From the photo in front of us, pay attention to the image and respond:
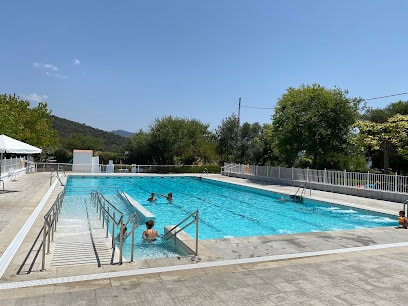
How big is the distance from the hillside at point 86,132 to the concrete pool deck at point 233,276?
67629 mm

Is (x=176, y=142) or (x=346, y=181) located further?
(x=176, y=142)

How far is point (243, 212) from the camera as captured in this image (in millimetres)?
14883

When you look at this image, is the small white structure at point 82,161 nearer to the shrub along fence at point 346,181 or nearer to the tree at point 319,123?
the shrub along fence at point 346,181

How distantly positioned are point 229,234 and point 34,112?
90.6 feet

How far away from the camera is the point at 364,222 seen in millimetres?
12078

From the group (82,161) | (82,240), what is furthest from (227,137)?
(82,240)

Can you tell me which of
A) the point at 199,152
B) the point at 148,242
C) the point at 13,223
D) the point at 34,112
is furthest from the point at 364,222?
the point at 34,112

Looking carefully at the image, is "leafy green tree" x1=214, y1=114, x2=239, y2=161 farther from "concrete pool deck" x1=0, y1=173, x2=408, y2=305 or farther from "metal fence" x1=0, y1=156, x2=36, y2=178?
"concrete pool deck" x1=0, y1=173, x2=408, y2=305

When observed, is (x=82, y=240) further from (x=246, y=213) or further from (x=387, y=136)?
(x=387, y=136)

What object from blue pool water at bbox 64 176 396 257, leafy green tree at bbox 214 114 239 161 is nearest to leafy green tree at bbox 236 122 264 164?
leafy green tree at bbox 214 114 239 161

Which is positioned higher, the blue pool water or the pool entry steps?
the pool entry steps

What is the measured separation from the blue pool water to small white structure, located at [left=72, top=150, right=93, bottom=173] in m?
8.63

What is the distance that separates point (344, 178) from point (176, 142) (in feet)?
67.2

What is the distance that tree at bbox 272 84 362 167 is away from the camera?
22188 mm
